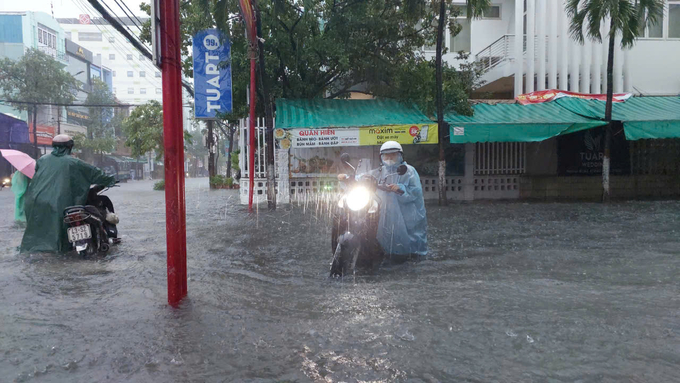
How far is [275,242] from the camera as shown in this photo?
768cm

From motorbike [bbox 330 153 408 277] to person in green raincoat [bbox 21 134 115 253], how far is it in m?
3.46

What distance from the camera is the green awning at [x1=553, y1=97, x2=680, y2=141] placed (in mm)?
13117

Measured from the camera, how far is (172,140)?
12.9ft

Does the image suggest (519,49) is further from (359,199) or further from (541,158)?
(359,199)

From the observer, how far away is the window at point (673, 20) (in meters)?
16.9

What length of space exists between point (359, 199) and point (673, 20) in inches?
676

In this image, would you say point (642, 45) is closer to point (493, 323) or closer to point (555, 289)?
point (555, 289)

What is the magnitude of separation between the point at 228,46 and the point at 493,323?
11.0m

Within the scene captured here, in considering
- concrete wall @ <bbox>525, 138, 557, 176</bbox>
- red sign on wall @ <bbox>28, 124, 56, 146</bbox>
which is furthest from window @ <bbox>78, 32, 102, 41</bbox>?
concrete wall @ <bbox>525, 138, 557, 176</bbox>

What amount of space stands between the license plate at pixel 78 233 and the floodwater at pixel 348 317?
27 cm

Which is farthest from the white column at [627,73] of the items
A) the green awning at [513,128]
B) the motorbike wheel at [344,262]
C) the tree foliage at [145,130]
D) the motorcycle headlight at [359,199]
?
the tree foliage at [145,130]

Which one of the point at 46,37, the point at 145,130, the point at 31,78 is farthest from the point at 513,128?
the point at 46,37

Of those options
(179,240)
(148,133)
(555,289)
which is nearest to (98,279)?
(179,240)

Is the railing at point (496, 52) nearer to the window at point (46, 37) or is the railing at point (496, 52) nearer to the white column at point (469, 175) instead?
the white column at point (469, 175)
